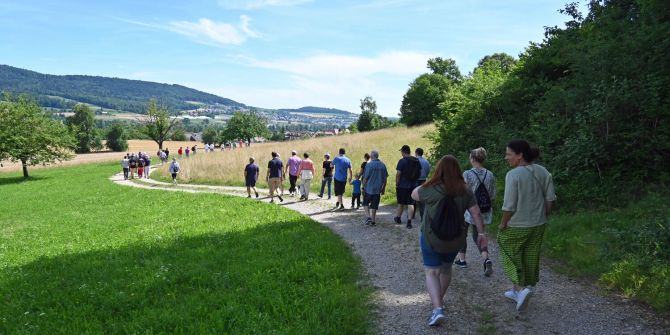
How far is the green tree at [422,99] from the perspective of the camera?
54.9 m

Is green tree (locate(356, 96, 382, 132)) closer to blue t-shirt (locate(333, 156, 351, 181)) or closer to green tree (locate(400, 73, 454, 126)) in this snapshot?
green tree (locate(400, 73, 454, 126))

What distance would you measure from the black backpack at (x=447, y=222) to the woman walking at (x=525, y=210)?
808mm

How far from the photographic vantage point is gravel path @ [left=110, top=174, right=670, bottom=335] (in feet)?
15.9

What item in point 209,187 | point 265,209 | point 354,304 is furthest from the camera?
point 209,187

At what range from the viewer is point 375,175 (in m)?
10.6

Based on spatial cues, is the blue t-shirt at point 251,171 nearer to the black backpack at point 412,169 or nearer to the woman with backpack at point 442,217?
the black backpack at point 412,169

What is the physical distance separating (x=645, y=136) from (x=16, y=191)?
32.0 m

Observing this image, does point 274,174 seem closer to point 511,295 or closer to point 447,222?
point 511,295

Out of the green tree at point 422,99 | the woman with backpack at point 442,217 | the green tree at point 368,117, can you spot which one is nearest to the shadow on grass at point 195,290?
→ the woman with backpack at point 442,217

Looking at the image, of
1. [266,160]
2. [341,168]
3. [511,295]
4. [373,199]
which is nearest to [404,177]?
[373,199]

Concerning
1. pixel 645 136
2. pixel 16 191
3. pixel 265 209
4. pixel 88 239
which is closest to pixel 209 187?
pixel 265 209

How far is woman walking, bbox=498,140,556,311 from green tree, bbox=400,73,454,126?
162ft

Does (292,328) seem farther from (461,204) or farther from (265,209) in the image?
(265,209)

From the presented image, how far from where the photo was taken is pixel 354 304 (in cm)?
563
